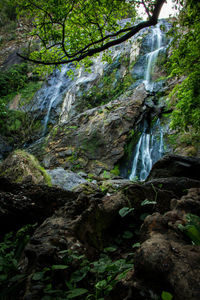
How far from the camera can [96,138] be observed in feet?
38.4

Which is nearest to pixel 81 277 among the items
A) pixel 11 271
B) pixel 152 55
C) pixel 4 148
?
pixel 11 271

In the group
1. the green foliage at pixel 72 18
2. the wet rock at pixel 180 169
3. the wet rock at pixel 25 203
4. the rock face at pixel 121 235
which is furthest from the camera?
the wet rock at pixel 180 169

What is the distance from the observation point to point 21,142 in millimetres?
17562

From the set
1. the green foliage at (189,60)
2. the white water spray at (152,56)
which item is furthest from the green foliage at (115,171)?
the white water spray at (152,56)

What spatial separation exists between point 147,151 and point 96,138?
3.44 m

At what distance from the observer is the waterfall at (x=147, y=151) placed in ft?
33.8

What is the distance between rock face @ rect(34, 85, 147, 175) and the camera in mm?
10938

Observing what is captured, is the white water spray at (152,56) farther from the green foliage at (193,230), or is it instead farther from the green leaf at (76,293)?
the green leaf at (76,293)

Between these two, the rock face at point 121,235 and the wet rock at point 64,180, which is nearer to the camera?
the rock face at point 121,235

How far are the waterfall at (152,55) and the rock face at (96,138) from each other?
2.20 metres

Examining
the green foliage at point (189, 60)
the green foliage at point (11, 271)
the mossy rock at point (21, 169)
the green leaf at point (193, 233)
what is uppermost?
the green foliage at point (189, 60)

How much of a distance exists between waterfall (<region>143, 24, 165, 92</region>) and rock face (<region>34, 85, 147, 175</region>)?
220cm

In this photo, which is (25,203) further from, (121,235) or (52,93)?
(52,93)

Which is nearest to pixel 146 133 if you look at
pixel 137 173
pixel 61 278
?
pixel 137 173
